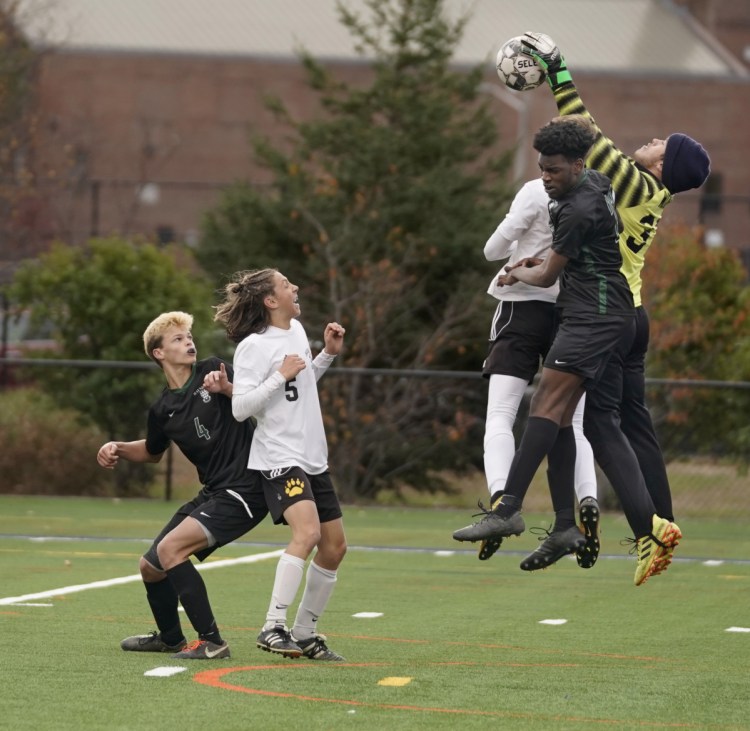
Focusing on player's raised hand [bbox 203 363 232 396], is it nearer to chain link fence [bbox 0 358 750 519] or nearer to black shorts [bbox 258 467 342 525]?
black shorts [bbox 258 467 342 525]

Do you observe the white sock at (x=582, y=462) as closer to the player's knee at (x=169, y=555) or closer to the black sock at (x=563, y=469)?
the black sock at (x=563, y=469)

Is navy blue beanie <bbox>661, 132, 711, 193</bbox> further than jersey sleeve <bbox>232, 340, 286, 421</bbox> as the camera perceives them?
Yes

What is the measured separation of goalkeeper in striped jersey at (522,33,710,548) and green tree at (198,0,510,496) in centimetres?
1134

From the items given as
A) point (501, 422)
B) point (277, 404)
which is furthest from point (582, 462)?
point (277, 404)

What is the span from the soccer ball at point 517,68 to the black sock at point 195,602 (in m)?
3.00

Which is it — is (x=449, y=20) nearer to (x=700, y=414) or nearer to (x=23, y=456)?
(x=700, y=414)

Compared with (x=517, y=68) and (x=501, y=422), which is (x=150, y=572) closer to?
(x=501, y=422)

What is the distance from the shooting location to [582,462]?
885 centimetres

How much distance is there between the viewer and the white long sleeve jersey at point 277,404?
8.08m

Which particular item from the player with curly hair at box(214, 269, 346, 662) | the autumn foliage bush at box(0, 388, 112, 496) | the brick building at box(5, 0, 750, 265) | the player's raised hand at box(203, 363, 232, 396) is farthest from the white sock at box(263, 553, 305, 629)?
the brick building at box(5, 0, 750, 265)

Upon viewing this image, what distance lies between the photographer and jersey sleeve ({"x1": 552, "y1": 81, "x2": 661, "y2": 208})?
8492 millimetres

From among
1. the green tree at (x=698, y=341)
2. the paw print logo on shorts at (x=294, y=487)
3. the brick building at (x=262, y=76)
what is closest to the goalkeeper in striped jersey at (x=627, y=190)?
the paw print logo on shorts at (x=294, y=487)

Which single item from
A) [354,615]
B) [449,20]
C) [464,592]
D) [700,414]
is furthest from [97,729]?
[449,20]

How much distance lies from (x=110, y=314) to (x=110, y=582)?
9.56 m
